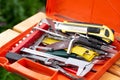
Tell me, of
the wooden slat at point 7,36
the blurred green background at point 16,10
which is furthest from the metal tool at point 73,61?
the blurred green background at point 16,10

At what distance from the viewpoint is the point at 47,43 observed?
0.85 m

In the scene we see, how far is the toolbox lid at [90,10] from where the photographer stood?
87cm

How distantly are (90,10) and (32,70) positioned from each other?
0.31 m

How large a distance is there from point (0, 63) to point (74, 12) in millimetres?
325

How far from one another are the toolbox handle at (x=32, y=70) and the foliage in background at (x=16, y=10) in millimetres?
684

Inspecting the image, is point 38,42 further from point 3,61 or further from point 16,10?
point 16,10

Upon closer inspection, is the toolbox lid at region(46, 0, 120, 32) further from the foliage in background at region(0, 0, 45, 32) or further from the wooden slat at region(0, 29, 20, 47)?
the foliage in background at region(0, 0, 45, 32)

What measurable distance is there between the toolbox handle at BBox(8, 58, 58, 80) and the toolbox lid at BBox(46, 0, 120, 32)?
0.29 m

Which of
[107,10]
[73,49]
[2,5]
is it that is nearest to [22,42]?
[73,49]

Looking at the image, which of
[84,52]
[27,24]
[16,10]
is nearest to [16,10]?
[16,10]

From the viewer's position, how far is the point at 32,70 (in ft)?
2.39

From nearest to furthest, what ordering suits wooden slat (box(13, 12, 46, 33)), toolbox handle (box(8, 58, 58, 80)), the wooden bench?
1. toolbox handle (box(8, 58, 58, 80))
2. the wooden bench
3. wooden slat (box(13, 12, 46, 33))

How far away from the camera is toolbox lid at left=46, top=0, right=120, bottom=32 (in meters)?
0.87

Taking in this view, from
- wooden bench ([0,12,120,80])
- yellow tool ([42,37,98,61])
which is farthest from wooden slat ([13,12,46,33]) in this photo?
yellow tool ([42,37,98,61])
